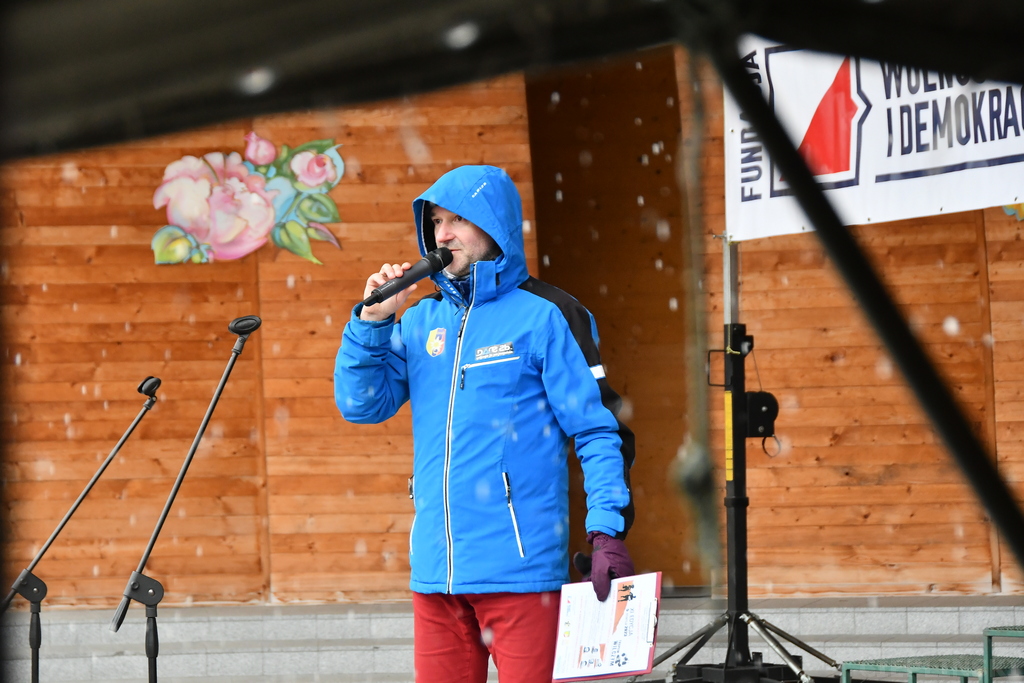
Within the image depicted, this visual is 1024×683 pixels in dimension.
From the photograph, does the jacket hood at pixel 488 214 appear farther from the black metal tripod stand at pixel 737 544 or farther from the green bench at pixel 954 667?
the black metal tripod stand at pixel 737 544

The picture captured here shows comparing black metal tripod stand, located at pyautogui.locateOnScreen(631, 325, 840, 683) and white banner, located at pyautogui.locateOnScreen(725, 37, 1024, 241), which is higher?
white banner, located at pyautogui.locateOnScreen(725, 37, 1024, 241)

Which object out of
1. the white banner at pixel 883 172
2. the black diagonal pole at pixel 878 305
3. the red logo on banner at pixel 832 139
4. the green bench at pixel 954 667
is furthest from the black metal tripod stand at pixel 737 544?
the black diagonal pole at pixel 878 305

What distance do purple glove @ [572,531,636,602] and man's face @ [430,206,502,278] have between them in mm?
572

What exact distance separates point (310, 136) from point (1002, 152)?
3.38 metres

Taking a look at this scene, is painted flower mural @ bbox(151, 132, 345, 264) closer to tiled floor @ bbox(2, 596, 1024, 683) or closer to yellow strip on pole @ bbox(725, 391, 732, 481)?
tiled floor @ bbox(2, 596, 1024, 683)

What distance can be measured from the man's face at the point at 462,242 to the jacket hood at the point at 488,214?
0.03m

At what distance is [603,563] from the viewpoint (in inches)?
72.1

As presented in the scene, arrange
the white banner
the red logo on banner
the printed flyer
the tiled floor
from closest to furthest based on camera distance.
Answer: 1. the printed flyer
2. the red logo on banner
3. the white banner
4. the tiled floor

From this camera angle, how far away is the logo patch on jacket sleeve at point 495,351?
6.41 feet

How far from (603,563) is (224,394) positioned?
4036 millimetres

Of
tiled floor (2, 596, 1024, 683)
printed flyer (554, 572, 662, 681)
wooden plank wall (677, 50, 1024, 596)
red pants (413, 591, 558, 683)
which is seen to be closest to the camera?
printed flyer (554, 572, 662, 681)

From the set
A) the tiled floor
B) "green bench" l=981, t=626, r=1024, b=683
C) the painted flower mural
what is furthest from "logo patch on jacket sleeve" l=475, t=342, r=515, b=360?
the painted flower mural

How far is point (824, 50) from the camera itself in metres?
0.50

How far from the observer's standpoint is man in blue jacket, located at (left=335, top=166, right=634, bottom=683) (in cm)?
190
